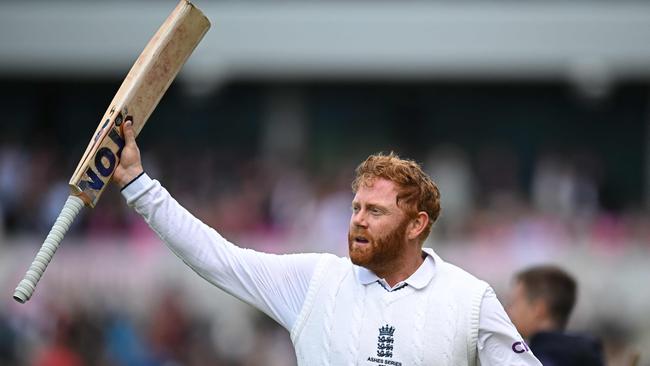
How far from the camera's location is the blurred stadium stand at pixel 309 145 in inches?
562

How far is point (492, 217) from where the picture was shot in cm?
1567

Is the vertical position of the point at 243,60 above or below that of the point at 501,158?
above

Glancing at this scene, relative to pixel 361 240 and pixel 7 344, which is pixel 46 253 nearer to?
pixel 361 240

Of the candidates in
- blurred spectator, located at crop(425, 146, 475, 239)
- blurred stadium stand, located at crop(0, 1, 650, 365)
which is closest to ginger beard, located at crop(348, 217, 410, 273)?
blurred stadium stand, located at crop(0, 1, 650, 365)

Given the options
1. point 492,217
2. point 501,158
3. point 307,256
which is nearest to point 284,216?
point 492,217

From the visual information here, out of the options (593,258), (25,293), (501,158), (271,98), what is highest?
(271,98)

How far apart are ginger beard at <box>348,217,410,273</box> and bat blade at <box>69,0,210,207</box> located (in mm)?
1041

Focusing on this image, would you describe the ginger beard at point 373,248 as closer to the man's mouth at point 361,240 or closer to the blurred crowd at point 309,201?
the man's mouth at point 361,240

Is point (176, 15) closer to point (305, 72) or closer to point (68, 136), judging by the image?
point (305, 72)

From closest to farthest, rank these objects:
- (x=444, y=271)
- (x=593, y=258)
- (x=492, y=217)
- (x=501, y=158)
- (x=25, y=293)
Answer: (x=25, y=293) < (x=444, y=271) < (x=593, y=258) < (x=492, y=217) < (x=501, y=158)

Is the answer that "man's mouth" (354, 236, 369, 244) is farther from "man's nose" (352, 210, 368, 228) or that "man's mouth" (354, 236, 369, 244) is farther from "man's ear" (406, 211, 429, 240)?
"man's ear" (406, 211, 429, 240)

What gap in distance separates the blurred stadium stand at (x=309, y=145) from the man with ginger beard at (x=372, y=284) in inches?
279

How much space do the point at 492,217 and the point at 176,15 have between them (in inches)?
→ 397

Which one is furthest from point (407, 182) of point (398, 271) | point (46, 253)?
point (46, 253)
